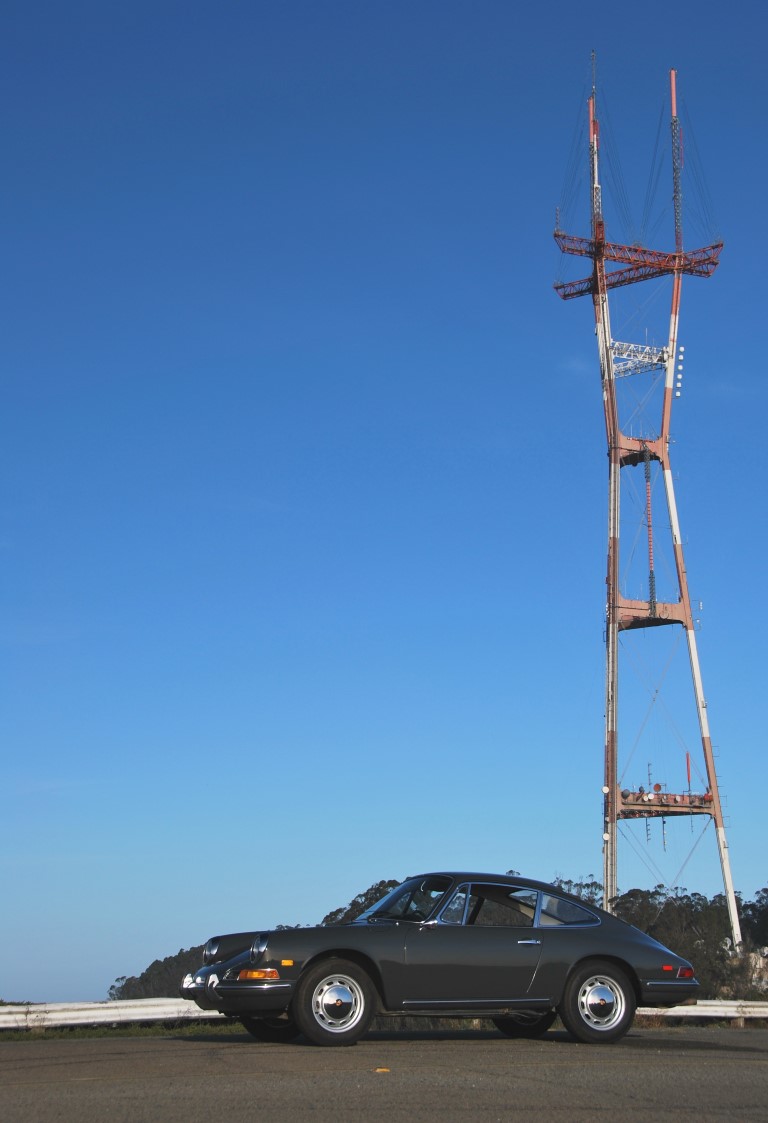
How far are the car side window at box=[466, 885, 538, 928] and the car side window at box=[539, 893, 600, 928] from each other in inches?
4.0

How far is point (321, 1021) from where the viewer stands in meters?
10.9

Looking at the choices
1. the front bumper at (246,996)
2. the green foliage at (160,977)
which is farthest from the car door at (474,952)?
the green foliage at (160,977)

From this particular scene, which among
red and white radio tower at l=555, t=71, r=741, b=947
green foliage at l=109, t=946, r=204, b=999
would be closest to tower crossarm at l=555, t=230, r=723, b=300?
red and white radio tower at l=555, t=71, r=741, b=947

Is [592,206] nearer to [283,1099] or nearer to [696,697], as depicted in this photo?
[696,697]

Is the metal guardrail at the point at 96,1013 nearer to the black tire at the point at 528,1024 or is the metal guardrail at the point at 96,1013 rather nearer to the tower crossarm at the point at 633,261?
the black tire at the point at 528,1024

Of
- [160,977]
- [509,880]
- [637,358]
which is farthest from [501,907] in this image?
[637,358]

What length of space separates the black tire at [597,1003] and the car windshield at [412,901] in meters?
1.39

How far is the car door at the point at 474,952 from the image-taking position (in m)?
11.2

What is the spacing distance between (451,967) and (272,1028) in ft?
6.02

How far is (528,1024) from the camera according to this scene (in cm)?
1270

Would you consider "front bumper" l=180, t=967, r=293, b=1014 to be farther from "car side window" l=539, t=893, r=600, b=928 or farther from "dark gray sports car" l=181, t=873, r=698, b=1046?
"car side window" l=539, t=893, r=600, b=928

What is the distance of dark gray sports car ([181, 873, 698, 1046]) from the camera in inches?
430

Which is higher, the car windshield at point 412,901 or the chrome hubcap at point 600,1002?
the car windshield at point 412,901

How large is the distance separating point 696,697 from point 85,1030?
119ft
